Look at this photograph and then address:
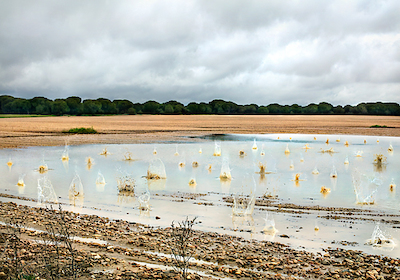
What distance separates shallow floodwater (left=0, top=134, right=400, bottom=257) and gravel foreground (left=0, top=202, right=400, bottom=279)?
34.3 inches

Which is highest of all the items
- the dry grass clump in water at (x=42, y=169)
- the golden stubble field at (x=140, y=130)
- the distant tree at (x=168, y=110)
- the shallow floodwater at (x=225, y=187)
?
the distant tree at (x=168, y=110)

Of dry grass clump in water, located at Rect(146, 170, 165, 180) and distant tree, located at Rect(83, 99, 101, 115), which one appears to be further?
distant tree, located at Rect(83, 99, 101, 115)

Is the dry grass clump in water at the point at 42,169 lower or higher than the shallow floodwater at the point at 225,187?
higher

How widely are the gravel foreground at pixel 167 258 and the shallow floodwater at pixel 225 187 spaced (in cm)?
87

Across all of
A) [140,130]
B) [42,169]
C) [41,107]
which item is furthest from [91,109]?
[42,169]

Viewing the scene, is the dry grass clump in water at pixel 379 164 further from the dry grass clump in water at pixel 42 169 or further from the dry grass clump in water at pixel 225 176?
the dry grass clump in water at pixel 42 169

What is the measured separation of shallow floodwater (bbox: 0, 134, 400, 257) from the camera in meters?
9.94

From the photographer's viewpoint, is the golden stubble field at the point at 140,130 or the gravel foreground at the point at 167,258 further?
the golden stubble field at the point at 140,130

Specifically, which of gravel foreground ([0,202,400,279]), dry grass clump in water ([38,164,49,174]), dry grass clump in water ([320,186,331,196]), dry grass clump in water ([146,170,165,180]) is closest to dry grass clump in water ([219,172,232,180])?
dry grass clump in water ([146,170,165,180])

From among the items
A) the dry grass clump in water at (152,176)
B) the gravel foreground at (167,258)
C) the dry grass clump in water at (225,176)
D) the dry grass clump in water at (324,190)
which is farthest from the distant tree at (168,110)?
the gravel foreground at (167,258)

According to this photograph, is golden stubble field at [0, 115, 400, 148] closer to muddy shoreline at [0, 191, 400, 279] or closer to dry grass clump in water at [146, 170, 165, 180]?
dry grass clump in water at [146, 170, 165, 180]

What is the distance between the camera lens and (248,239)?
8.95 m

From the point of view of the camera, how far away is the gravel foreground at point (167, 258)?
6.60 meters

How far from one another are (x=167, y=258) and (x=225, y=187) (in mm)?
8170
